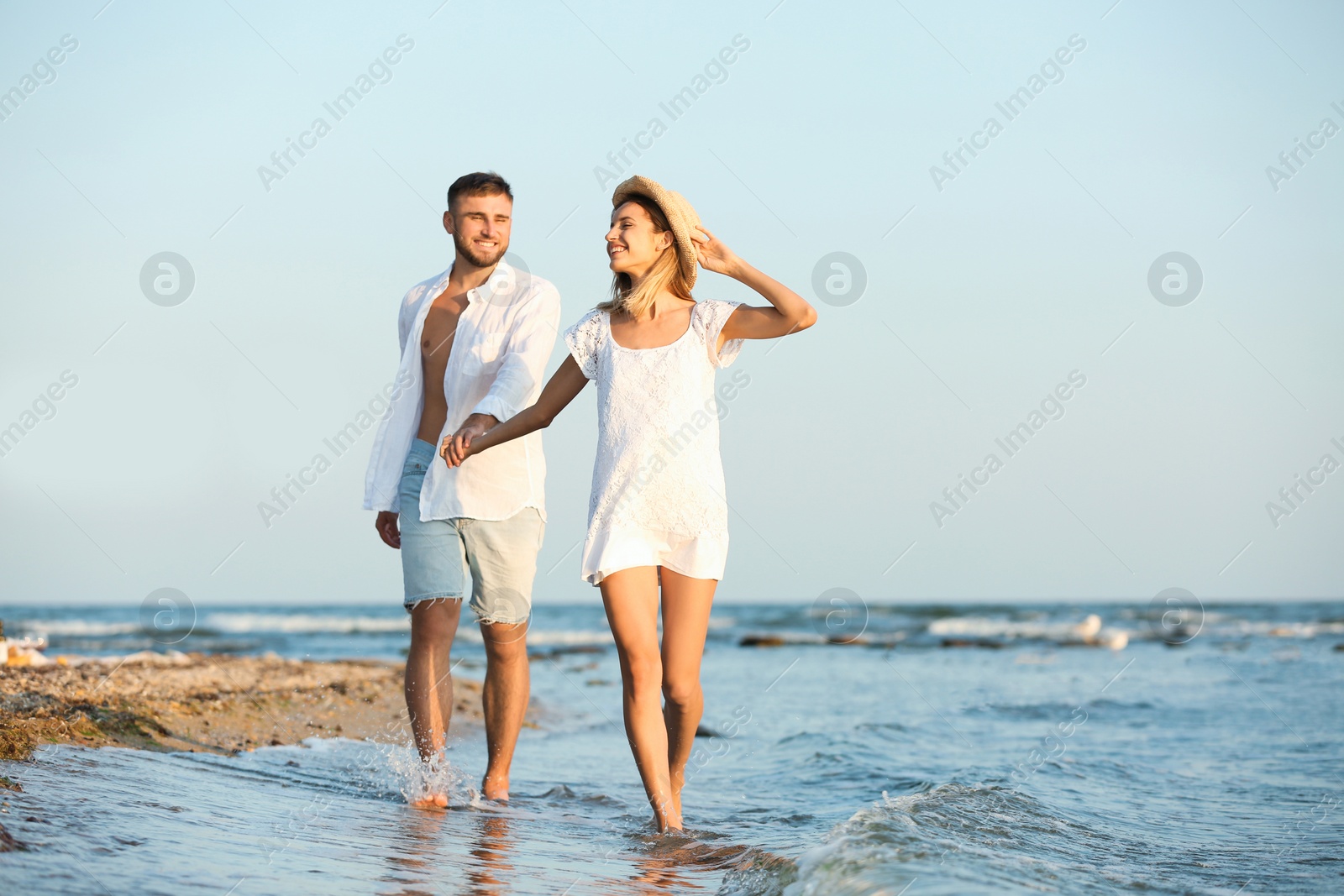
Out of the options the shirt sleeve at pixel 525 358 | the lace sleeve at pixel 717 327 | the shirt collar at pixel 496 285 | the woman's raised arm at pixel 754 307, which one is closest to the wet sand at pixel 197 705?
the shirt sleeve at pixel 525 358

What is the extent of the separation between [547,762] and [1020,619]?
2826cm

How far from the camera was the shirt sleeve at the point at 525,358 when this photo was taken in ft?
13.3

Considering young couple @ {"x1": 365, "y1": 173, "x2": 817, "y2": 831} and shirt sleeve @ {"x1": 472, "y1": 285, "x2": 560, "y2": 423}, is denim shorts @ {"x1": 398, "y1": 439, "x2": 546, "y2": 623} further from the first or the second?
shirt sleeve @ {"x1": 472, "y1": 285, "x2": 560, "y2": 423}

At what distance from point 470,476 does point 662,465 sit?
955 mm

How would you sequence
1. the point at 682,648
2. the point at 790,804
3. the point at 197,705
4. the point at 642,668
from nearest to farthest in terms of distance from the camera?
1. the point at 642,668
2. the point at 682,648
3. the point at 790,804
4. the point at 197,705

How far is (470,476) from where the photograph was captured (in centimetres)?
421

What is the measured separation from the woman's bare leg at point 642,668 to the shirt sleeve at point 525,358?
0.85m

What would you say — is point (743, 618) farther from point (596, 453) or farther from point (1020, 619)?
point (596, 453)

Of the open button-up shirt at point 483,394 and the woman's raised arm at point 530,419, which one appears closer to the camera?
the woman's raised arm at point 530,419

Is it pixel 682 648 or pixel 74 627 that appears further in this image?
pixel 74 627

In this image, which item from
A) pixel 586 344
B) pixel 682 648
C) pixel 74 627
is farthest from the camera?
pixel 74 627

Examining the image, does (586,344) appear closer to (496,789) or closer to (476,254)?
(476,254)

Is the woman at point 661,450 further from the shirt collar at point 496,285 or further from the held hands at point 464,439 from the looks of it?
the shirt collar at point 496,285

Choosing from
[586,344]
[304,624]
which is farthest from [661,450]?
[304,624]
